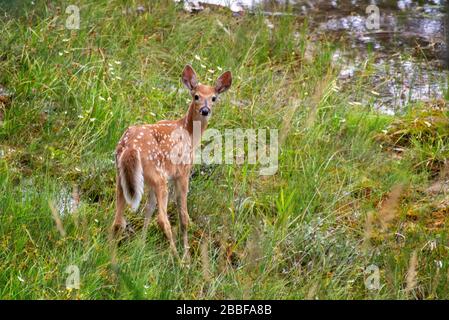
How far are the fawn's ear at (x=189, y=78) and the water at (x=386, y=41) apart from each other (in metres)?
2.36

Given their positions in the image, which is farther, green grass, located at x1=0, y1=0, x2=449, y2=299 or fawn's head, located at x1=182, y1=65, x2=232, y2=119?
fawn's head, located at x1=182, y1=65, x2=232, y2=119

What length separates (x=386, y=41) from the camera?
446 inches

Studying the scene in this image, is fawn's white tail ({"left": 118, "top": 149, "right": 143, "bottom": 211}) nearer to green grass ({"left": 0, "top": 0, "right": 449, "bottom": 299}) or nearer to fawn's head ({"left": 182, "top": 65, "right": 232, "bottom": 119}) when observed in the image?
green grass ({"left": 0, "top": 0, "right": 449, "bottom": 299})

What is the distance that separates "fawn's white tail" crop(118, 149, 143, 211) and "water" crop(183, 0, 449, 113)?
350cm

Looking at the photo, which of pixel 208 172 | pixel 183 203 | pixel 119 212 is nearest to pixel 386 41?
pixel 208 172

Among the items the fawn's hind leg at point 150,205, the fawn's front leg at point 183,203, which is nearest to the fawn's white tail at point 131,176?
the fawn's hind leg at point 150,205

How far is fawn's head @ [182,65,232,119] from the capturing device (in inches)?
285

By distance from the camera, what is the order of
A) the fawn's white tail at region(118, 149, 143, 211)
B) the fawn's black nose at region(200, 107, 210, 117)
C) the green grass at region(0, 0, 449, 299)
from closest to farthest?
the green grass at region(0, 0, 449, 299) → the fawn's white tail at region(118, 149, 143, 211) → the fawn's black nose at region(200, 107, 210, 117)

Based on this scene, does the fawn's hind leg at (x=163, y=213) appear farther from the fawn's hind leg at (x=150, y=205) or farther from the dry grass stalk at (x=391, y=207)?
the dry grass stalk at (x=391, y=207)

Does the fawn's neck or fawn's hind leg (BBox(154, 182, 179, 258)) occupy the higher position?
the fawn's neck

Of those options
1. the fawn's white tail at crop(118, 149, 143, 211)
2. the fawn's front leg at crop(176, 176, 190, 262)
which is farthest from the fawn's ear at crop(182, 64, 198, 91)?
the fawn's white tail at crop(118, 149, 143, 211)

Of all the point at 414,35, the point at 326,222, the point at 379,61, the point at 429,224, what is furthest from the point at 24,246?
the point at 414,35

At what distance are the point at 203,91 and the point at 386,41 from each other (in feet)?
14.9
